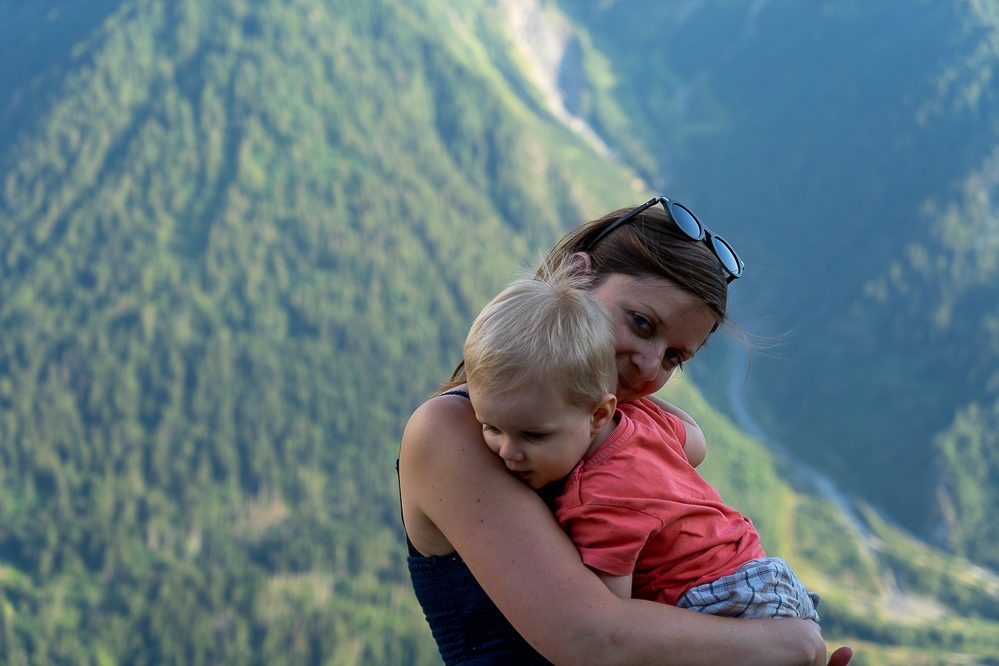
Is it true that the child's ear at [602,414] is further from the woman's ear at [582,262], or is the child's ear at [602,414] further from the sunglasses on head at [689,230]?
the sunglasses on head at [689,230]

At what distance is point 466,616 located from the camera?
2904 millimetres

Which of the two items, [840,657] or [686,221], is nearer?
[840,657]

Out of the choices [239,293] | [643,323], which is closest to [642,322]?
[643,323]

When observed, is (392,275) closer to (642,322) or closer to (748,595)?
(642,322)

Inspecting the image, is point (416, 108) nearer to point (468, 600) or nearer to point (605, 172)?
point (605, 172)

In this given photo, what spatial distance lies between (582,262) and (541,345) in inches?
28.0

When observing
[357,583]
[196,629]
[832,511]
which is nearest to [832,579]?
[832,511]

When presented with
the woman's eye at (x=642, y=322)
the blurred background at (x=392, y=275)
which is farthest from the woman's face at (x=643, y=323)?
the blurred background at (x=392, y=275)

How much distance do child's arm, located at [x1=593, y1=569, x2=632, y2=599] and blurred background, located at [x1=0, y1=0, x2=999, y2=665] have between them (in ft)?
289

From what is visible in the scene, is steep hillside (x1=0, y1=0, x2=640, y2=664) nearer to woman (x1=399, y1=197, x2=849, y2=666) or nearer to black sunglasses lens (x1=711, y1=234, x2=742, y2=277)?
black sunglasses lens (x1=711, y1=234, x2=742, y2=277)

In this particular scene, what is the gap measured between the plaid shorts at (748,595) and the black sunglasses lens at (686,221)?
42.5 inches

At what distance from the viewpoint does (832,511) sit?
4225 inches

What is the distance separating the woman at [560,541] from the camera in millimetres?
2564

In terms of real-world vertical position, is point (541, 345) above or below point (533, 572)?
above
